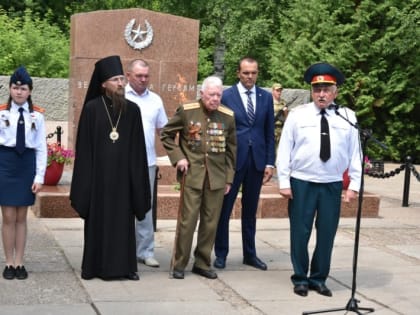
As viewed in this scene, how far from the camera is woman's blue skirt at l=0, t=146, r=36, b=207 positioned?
707 cm

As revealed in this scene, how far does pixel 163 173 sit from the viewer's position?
12.4m

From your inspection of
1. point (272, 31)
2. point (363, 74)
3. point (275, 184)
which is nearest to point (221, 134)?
point (275, 184)

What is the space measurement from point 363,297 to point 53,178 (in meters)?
5.40

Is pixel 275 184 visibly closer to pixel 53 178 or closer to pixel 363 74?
pixel 53 178

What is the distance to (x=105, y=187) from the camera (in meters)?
7.22

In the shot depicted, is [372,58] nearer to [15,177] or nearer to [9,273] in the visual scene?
[15,177]

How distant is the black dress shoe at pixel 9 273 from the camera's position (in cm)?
714

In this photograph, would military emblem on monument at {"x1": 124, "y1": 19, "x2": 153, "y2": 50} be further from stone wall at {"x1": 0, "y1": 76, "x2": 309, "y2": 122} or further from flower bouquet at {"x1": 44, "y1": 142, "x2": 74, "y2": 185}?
stone wall at {"x1": 0, "y1": 76, "x2": 309, "y2": 122}

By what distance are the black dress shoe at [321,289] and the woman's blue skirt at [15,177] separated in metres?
2.48

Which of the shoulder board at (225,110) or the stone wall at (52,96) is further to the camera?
the stone wall at (52,96)

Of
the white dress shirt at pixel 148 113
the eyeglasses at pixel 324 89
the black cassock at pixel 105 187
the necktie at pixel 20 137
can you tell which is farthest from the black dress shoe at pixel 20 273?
the eyeglasses at pixel 324 89

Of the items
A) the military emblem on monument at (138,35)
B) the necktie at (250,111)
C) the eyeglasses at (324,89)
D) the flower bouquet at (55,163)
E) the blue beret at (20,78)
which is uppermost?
the military emblem on monument at (138,35)

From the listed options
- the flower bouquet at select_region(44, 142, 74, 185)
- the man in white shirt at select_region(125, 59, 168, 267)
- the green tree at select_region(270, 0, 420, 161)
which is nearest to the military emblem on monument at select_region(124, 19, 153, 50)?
the flower bouquet at select_region(44, 142, 74, 185)

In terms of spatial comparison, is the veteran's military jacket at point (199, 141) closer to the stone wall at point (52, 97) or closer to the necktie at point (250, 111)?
the necktie at point (250, 111)
